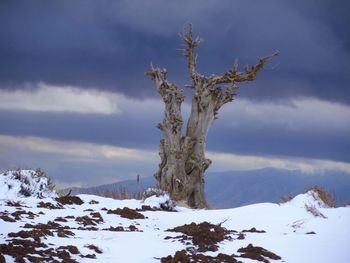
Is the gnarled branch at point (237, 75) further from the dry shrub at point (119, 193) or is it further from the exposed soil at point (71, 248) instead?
the exposed soil at point (71, 248)

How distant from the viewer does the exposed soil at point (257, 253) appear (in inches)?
403

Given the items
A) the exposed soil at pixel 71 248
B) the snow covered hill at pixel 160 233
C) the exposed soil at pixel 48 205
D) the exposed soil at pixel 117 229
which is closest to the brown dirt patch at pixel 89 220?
the snow covered hill at pixel 160 233

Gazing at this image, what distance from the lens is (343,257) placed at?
10859 mm

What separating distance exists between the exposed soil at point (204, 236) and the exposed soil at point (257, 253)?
2.05ft

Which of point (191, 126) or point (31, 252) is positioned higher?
point (191, 126)

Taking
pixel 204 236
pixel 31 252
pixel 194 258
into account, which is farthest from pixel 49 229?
pixel 194 258

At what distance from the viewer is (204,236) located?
11391mm

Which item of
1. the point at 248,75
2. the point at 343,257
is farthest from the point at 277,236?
the point at 248,75

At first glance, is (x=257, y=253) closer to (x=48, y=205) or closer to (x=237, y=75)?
(x=48, y=205)

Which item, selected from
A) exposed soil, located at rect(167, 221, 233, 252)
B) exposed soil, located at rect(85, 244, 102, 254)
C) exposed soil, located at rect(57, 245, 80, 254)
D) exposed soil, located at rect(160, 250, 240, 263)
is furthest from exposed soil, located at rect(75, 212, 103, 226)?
exposed soil, located at rect(160, 250, 240, 263)

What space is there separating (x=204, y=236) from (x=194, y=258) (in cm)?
183

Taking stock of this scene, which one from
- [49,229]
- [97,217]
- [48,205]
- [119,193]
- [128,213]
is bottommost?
[49,229]

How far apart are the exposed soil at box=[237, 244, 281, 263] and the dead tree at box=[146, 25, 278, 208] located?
1585 centimetres

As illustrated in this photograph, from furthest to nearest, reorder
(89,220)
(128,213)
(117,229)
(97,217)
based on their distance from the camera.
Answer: (128,213)
(97,217)
(89,220)
(117,229)
